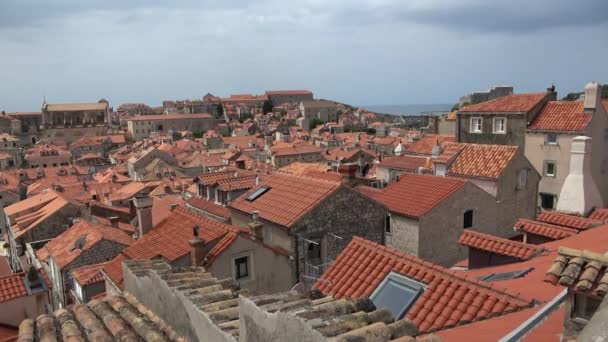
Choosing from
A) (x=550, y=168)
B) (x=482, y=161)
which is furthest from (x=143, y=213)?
(x=550, y=168)

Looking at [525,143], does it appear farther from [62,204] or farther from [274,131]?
[274,131]

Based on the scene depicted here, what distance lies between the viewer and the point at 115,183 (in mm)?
50781

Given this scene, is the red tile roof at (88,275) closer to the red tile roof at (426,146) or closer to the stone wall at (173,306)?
the stone wall at (173,306)

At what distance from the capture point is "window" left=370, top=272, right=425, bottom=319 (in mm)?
7008

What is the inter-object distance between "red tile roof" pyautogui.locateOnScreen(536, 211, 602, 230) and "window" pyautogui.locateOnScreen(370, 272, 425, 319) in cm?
698

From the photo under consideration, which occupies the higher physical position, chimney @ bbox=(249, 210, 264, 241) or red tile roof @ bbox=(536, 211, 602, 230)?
red tile roof @ bbox=(536, 211, 602, 230)

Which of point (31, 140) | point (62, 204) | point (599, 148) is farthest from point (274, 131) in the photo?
point (599, 148)

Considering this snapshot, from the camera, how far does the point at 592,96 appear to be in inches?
907

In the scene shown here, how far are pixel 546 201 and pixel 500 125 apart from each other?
15.6 feet

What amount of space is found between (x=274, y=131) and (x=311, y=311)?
140843 millimetres

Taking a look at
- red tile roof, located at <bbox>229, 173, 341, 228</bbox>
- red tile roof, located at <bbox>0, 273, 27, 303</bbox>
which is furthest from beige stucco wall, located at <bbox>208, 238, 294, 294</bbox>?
red tile roof, located at <bbox>0, 273, 27, 303</bbox>

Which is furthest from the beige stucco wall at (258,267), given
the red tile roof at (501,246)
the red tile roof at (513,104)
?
the red tile roof at (513,104)

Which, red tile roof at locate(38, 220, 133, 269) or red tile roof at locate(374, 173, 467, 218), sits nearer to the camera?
red tile roof at locate(374, 173, 467, 218)

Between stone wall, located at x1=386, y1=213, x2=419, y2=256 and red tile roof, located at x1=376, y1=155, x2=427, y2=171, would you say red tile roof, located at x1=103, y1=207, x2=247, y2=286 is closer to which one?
stone wall, located at x1=386, y1=213, x2=419, y2=256
